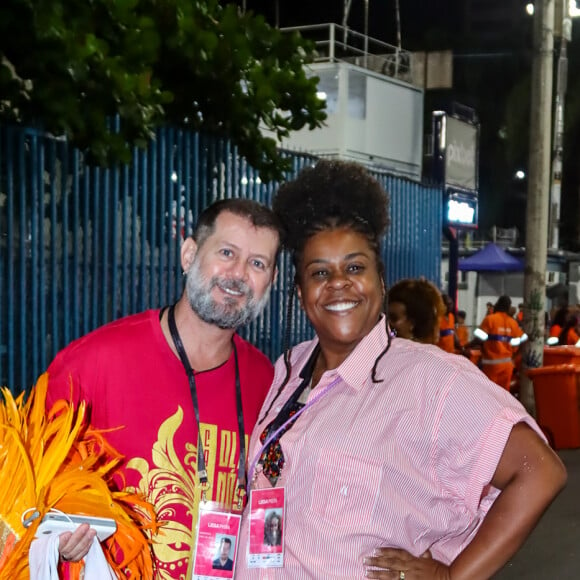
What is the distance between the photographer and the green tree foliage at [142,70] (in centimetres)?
526

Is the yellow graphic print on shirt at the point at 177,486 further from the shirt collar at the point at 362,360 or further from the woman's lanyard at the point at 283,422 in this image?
the shirt collar at the point at 362,360

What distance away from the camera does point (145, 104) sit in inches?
228

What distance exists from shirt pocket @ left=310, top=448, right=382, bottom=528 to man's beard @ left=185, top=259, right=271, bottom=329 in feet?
2.50

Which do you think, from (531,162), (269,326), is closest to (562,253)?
(531,162)

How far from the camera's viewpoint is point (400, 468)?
220 cm

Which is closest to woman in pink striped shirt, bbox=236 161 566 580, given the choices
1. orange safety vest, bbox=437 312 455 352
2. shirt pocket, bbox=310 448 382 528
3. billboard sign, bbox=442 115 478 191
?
shirt pocket, bbox=310 448 382 528

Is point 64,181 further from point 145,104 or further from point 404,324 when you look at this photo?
point 404,324

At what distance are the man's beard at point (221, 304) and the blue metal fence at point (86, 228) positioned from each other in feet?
10.4

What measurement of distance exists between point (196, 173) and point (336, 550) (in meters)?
5.31

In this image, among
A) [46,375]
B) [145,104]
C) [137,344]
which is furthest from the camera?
[145,104]

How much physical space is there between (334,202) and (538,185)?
895 cm

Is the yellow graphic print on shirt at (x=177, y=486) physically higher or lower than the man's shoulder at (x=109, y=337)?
lower

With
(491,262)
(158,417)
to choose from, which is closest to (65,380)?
(158,417)

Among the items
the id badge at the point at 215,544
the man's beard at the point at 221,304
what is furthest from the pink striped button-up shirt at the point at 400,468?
the man's beard at the point at 221,304
